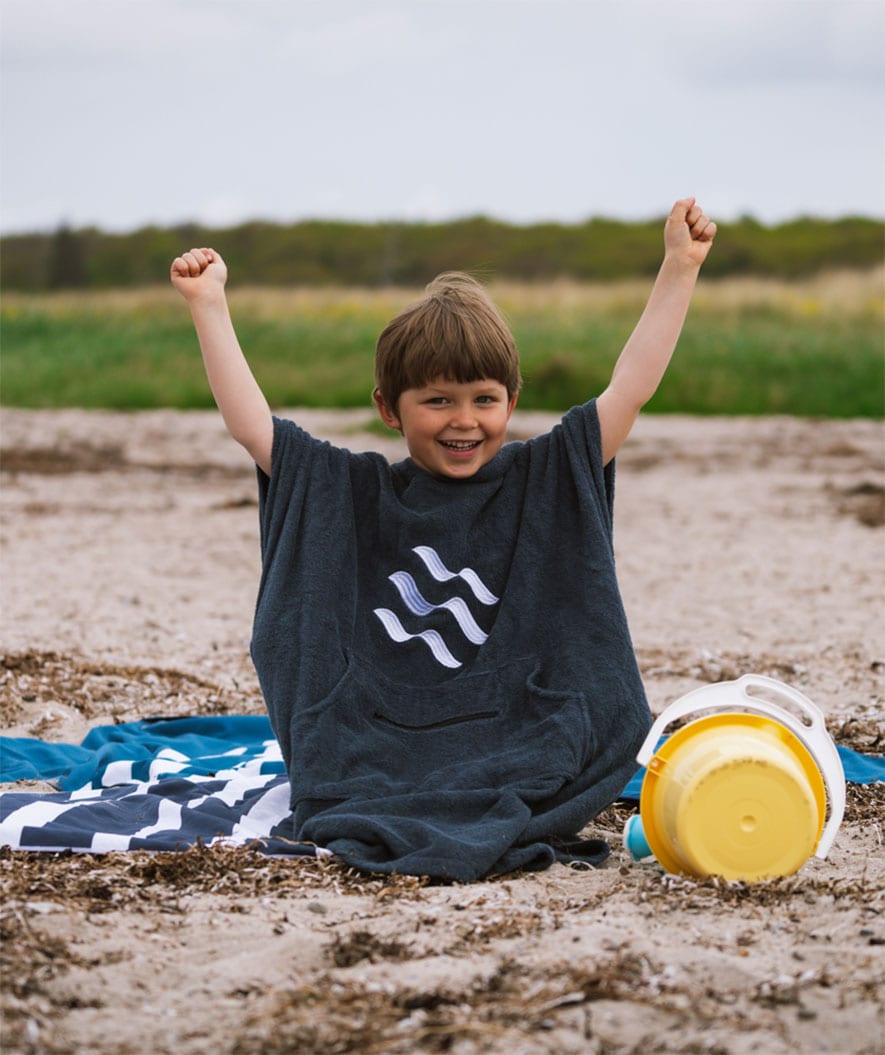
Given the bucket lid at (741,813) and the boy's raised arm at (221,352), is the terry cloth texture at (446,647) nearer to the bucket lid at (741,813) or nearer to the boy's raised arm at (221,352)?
the boy's raised arm at (221,352)

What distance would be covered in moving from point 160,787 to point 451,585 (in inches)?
39.2

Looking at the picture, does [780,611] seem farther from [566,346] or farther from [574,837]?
[566,346]

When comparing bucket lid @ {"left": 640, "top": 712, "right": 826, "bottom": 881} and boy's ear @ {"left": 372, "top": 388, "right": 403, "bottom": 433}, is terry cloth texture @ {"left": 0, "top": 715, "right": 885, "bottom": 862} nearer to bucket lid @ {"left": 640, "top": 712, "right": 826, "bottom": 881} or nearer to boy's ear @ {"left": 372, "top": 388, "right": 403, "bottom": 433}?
bucket lid @ {"left": 640, "top": 712, "right": 826, "bottom": 881}

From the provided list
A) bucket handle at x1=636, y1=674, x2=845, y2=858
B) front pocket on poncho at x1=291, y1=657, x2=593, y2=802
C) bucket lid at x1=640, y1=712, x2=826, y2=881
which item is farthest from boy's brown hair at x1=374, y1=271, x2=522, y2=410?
bucket lid at x1=640, y1=712, x2=826, y2=881

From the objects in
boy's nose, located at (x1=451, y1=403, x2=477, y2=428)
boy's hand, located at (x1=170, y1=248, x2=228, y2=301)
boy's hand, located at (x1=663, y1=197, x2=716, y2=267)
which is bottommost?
boy's nose, located at (x1=451, y1=403, x2=477, y2=428)

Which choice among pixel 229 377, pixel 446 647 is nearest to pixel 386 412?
pixel 229 377

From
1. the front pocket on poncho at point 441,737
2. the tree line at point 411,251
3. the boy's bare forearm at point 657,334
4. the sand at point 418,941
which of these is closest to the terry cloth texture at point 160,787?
the sand at point 418,941

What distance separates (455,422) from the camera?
3.54 meters

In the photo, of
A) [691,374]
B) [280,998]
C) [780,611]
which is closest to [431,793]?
[280,998]

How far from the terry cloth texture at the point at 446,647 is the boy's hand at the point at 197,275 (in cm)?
38

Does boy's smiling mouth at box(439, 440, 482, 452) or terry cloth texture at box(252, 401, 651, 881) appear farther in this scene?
boy's smiling mouth at box(439, 440, 482, 452)

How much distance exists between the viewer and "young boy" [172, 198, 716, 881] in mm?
3338

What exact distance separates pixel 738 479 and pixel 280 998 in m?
9.60

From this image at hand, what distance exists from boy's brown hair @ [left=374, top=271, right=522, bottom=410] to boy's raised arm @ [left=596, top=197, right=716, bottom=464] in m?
0.26
